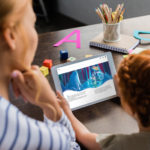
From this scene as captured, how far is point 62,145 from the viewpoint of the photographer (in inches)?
22.3

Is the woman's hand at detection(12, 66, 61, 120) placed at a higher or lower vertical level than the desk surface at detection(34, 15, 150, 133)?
higher

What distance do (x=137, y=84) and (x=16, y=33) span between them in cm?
33

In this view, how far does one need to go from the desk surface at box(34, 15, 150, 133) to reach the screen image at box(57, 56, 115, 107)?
0.05 metres

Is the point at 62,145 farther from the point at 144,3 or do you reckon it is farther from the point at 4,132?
the point at 144,3

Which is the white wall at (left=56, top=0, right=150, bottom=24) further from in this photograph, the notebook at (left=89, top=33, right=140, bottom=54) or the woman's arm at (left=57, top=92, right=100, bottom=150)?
the woman's arm at (left=57, top=92, right=100, bottom=150)

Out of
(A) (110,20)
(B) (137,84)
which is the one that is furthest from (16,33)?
(A) (110,20)

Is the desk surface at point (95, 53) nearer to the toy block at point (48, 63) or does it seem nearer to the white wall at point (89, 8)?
the toy block at point (48, 63)

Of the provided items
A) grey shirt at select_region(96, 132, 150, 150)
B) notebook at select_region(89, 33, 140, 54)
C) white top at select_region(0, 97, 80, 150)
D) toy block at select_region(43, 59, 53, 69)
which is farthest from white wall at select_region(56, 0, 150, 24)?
white top at select_region(0, 97, 80, 150)

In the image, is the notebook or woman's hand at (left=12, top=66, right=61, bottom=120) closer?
woman's hand at (left=12, top=66, right=61, bottom=120)

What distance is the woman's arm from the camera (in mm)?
650

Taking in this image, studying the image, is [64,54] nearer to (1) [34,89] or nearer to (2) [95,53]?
(2) [95,53]

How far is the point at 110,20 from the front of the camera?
1.12m

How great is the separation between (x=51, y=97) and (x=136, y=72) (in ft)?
0.83

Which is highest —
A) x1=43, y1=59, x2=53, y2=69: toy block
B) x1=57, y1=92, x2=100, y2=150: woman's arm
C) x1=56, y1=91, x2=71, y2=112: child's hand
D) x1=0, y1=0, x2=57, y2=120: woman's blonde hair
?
x1=0, y1=0, x2=57, y2=120: woman's blonde hair
